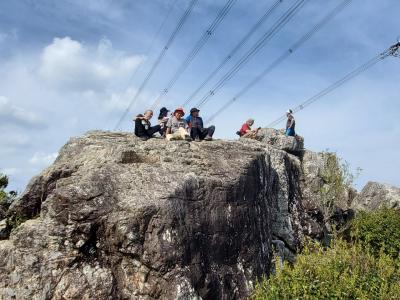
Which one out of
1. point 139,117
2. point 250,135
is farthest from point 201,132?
point 250,135

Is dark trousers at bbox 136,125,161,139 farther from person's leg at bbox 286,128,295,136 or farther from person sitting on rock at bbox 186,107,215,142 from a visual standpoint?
person's leg at bbox 286,128,295,136

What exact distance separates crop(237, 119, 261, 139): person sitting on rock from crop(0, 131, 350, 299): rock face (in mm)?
8430

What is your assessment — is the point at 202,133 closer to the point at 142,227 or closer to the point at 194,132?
the point at 194,132

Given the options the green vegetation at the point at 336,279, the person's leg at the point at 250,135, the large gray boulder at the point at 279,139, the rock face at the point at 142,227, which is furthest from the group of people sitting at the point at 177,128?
the green vegetation at the point at 336,279

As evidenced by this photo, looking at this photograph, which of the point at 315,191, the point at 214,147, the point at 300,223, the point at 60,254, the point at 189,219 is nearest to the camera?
the point at 60,254

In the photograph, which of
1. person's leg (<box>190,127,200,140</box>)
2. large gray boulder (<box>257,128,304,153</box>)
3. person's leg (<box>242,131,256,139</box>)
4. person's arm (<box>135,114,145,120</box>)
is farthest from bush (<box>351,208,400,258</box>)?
person's arm (<box>135,114,145,120</box>)

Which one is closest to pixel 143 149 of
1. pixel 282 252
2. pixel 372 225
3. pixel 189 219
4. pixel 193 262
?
pixel 189 219

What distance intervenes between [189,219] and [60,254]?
4.08 m

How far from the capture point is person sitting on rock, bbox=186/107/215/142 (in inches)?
867

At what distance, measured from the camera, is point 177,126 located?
2255 centimetres

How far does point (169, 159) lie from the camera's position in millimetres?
18250

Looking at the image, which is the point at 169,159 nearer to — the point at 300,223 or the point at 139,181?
the point at 139,181

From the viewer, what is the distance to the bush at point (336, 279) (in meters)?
10.8

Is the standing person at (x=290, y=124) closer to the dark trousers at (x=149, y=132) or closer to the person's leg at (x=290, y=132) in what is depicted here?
the person's leg at (x=290, y=132)
